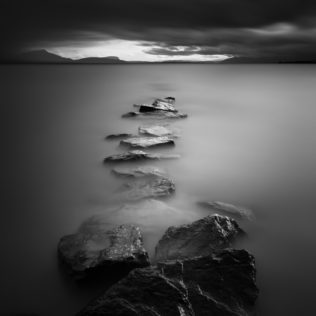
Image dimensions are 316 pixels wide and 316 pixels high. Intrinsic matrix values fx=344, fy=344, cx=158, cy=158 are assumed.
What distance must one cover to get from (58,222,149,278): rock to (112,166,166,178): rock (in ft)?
6.02

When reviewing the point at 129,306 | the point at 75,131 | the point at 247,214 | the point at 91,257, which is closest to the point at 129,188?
the point at 247,214

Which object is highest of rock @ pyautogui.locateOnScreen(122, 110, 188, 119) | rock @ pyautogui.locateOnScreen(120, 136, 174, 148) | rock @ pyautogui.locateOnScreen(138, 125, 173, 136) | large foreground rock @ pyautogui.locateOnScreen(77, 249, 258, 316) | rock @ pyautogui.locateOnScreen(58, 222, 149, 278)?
large foreground rock @ pyautogui.locateOnScreen(77, 249, 258, 316)

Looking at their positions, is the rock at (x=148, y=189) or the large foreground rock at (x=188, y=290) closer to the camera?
the large foreground rock at (x=188, y=290)

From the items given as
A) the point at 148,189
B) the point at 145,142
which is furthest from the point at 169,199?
the point at 145,142

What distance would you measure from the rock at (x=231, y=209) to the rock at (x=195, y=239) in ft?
2.28

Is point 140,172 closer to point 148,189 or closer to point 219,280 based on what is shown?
point 148,189

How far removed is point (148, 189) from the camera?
4191mm

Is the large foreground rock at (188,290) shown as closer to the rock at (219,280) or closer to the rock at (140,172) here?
the rock at (219,280)

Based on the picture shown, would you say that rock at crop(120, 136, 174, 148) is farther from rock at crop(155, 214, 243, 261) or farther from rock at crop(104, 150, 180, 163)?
rock at crop(155, 214, 243, 261)

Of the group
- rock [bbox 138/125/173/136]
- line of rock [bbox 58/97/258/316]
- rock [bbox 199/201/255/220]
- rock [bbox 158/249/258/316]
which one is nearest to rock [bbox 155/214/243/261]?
line of rock [bbox 58/97/258/316]

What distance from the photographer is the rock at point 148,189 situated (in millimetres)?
4074

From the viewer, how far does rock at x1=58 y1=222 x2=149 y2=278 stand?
8.36ft

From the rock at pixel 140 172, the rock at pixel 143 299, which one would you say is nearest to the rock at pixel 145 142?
Result: the rock at pixel 140 172

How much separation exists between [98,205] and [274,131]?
6.64 meters
